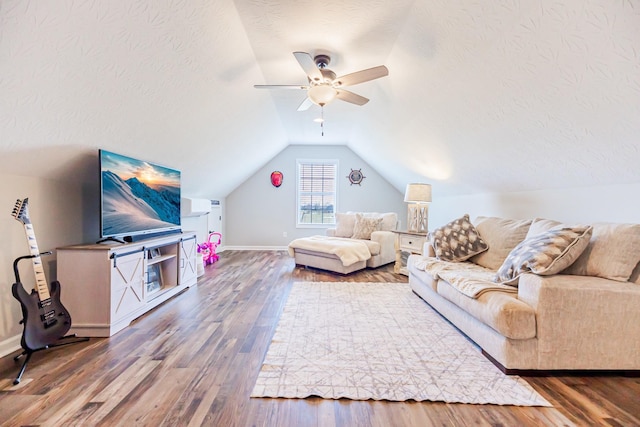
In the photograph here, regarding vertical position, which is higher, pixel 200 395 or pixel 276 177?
pixel 276 177

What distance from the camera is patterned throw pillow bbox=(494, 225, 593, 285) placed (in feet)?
5.72

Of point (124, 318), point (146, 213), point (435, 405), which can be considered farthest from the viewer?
point (146, 213)

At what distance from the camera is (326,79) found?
8.39 ft

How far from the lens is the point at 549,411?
1.39 m

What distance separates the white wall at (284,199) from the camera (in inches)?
257

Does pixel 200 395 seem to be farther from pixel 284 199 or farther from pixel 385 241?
pixel 284 199

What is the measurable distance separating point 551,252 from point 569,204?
1202mm

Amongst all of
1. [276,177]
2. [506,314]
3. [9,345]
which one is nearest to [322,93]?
[506,314]

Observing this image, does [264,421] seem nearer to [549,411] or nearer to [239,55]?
[549,411]

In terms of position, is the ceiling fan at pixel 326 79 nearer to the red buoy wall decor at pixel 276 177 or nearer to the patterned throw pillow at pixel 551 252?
the patterned throw pillow at pixel 551 252

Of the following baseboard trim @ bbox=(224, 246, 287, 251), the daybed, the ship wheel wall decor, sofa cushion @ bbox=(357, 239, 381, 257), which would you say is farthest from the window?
sofa cushion @ bbox=(357, 239, 381, 257)

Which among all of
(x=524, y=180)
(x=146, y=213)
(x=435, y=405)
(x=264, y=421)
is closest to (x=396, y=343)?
(x=435, y=405)

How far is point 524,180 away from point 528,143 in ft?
2.31

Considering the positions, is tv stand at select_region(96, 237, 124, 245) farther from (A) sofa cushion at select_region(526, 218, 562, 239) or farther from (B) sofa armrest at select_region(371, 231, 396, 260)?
(A) sofa cushion at select_region(526, 218, 562, 239)
